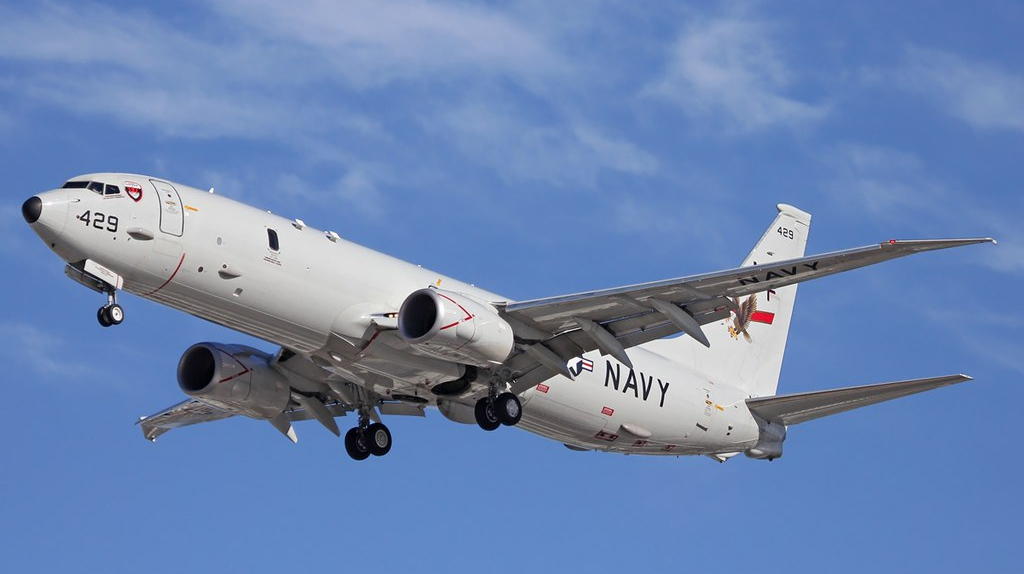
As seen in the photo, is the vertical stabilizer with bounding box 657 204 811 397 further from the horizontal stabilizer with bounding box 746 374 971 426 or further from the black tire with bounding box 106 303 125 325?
the black tire with bounding box 106 303 125 325

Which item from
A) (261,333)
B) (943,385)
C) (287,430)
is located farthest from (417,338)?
(943,385)

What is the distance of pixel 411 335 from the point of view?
36969mm

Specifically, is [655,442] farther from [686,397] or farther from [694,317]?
[694,317]

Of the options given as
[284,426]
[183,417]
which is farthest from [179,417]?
[284,426]

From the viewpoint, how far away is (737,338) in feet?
157

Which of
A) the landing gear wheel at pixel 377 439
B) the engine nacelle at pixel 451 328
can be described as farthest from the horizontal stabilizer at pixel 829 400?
the landing gear wheel at pixel 377 439

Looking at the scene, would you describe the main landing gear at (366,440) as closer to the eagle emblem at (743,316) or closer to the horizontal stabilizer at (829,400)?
the horizontal stabilizer at (829,400)

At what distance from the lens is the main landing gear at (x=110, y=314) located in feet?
114

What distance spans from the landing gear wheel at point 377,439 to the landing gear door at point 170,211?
10360mm

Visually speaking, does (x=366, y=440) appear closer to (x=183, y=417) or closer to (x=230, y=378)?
(x=230, y=378)

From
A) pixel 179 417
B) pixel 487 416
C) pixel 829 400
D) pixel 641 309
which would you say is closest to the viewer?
pixel 641 309

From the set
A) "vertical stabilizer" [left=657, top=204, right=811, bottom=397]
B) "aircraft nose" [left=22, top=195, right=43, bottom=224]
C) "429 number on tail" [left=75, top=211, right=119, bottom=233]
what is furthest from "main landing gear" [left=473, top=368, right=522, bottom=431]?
"aircraft nose" [left=22, top=195, right=43, bottom=224]

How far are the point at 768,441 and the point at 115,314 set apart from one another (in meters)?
19.8

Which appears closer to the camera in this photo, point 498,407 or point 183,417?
point 498,407
